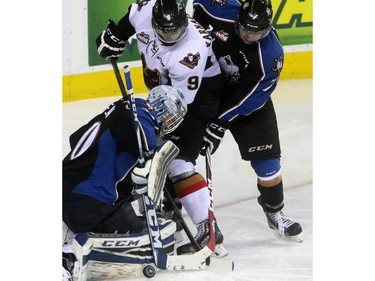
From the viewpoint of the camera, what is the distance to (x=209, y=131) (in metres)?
4.64

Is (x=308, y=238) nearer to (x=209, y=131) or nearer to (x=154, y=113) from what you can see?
(x=209, y=131)

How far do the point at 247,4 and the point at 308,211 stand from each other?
106cm

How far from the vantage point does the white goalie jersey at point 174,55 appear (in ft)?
14.1

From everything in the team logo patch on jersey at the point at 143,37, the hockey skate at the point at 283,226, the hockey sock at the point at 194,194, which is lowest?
the hockey skate at the point at 283,226

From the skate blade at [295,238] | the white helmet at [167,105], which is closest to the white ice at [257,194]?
the skate blade at [295,238]

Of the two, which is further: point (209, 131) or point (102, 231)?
point (209, 131)

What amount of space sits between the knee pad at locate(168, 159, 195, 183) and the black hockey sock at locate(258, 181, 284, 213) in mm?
462

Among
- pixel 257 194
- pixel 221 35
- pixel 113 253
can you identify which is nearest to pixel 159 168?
pixel 113 253

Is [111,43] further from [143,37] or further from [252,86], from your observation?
[252,86]

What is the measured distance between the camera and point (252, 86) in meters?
4.55

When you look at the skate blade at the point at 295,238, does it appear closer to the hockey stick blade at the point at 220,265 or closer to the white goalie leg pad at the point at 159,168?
the hockey stick blade at the point at 220,265

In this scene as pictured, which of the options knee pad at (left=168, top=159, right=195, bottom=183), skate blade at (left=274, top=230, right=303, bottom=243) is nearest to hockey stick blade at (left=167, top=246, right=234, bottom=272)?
knee pad at (left=168, top=159, right=195, bottom=183)

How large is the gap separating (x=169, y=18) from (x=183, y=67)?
21 cm
